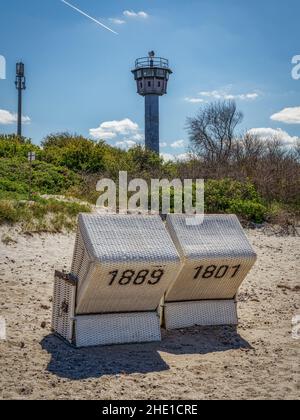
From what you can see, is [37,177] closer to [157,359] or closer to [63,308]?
[63,308]

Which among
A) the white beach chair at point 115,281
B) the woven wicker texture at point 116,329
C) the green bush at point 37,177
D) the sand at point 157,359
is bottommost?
the sand at point 157,359

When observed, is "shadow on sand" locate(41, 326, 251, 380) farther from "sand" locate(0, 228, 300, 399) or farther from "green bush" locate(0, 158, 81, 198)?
"green bush" locate(0, 158, 81, 198)

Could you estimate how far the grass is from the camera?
1282 centimetres

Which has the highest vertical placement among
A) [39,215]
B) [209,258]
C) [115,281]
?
[39,215]

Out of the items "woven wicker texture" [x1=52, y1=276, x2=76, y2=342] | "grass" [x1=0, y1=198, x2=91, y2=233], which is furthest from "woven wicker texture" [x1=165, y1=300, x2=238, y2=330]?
"grass" [x1=0, y1=198, x2=91, y2=233]

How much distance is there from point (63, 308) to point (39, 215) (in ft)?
22.3

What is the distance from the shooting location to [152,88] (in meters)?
38.2

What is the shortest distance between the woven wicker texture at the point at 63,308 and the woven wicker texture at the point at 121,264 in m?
0.12

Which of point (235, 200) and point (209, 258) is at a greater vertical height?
point (235, 200)

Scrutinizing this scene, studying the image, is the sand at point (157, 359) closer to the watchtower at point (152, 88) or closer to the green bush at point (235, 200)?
the green bush at point (235, 200)

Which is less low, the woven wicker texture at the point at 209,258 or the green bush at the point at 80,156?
the green bush at the point at 80,156

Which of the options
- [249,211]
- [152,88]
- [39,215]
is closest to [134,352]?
[39,215]

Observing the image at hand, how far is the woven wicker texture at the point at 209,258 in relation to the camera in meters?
7.23

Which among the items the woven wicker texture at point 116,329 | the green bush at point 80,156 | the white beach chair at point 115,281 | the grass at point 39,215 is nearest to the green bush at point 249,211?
the grass at point 39,215
